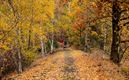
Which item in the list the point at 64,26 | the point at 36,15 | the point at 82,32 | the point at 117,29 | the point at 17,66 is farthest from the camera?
the point at 64,26

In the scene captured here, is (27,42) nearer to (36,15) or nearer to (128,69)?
(36,15)

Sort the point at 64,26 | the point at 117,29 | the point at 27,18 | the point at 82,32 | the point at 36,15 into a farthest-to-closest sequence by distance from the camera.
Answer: the point at 64,26 → the point at 82,32 → the point at 36,15 → the point at 27,18 → the point at 117,29

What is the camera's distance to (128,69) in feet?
82.1

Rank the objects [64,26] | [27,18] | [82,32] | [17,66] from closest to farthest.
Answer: [17,66], [27,18], [82,32], [64,26]

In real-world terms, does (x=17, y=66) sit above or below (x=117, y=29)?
below

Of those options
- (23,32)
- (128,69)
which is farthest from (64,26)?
(128,69)

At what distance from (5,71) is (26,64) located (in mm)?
3032

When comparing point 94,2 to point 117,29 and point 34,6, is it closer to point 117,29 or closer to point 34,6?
point 117,29

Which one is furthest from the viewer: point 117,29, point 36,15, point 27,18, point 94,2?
point 36,15

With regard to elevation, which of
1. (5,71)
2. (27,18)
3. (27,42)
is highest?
(27,18)

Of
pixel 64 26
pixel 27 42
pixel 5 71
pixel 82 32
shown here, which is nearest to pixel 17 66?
pixel 5 71

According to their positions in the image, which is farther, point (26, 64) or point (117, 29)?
point (26, 64)

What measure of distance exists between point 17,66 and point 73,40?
33.4 metres

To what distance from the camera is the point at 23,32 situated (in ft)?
99.0
